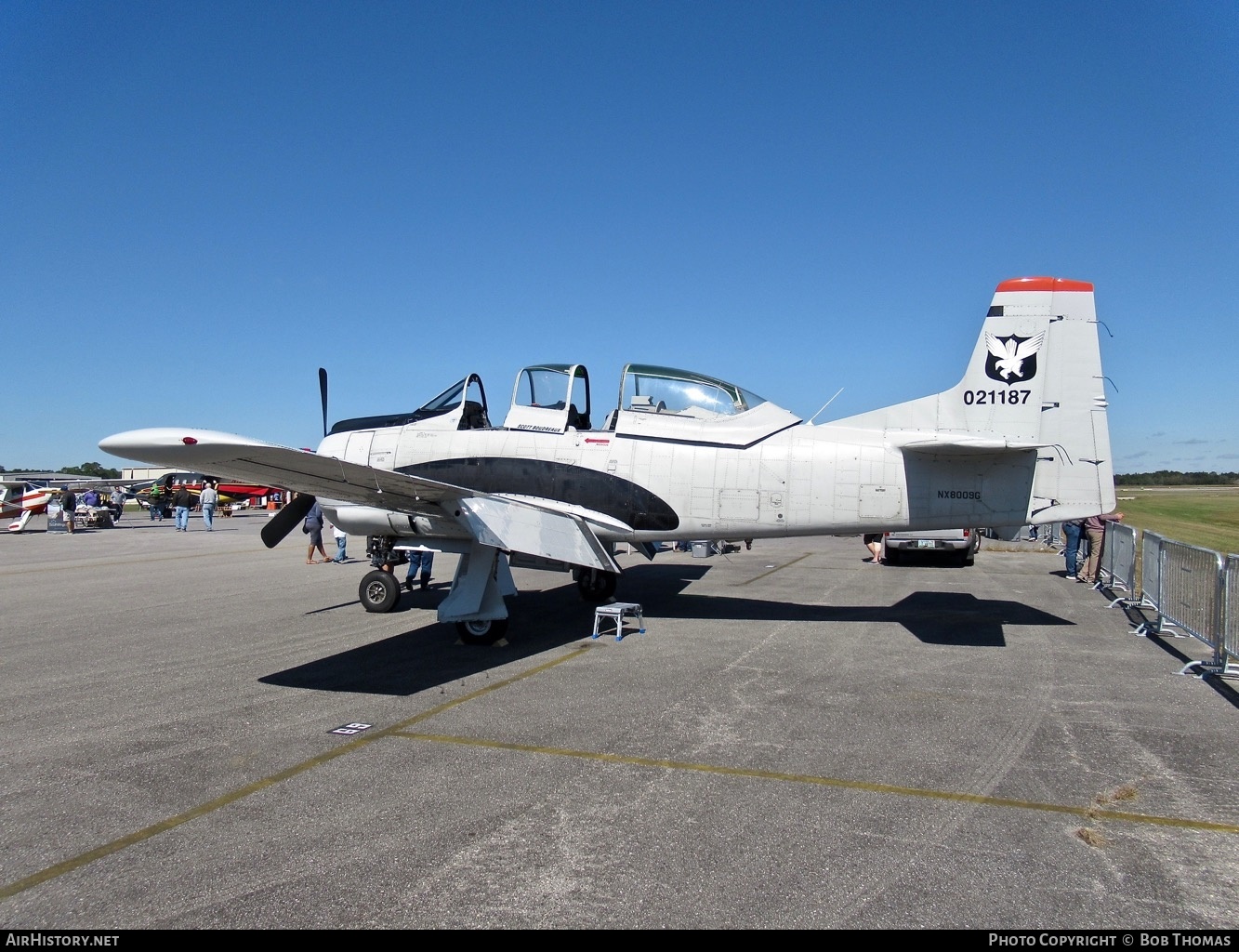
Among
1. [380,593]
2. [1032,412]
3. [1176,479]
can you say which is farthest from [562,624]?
[1176,479]

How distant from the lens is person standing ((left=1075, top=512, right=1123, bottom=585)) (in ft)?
49.7

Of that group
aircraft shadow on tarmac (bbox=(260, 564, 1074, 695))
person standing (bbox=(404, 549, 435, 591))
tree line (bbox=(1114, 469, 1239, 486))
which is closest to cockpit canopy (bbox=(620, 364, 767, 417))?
aircraft shadow on tarmac (bbox=(260, 564, 1074, 695))

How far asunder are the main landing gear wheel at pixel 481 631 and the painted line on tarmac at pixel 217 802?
2.00 m

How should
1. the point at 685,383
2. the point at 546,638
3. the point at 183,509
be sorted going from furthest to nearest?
the point at 183,509
the point at 685,383
the point at 546,638

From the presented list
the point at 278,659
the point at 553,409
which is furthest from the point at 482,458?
the point at 278,659

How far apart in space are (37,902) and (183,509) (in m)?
32.1

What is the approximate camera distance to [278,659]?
8.12 m

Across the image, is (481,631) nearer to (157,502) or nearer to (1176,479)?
(157,502)

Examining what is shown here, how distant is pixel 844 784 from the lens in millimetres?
4684

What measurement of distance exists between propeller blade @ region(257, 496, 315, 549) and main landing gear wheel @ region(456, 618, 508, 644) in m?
2.87

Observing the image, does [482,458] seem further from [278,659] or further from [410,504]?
[278,659]

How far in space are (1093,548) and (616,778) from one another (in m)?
14.4

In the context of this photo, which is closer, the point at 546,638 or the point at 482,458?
the point at 546,638

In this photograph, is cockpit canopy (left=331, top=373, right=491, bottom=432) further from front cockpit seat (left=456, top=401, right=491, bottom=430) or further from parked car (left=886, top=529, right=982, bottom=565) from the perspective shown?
parked car (left=886, top=529, right=982, bottom=565)
